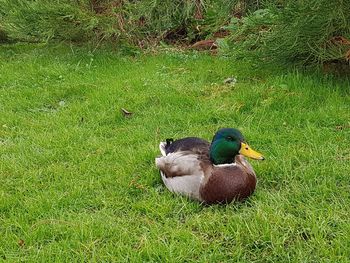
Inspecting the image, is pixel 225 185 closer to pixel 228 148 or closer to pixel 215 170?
pixel 215 170

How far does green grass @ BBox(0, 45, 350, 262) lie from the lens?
3268 mm

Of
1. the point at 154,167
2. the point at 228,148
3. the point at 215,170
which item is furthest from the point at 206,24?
the point at 215,170

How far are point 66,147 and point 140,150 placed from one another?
0.81m

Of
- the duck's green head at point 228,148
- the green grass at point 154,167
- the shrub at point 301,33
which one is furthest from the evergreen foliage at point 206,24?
the duck's green head at point 228,148

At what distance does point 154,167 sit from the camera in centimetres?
439

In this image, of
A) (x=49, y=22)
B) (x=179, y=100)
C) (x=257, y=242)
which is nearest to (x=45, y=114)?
(x=179, y=100)

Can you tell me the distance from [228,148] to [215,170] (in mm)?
204

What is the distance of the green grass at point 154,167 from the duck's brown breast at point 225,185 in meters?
0.08

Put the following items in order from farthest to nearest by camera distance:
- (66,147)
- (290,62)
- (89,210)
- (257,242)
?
(290,62), (66,147), (89,210), (257,242)

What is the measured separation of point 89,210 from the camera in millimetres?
3854

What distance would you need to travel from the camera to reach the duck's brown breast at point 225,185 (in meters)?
3.60

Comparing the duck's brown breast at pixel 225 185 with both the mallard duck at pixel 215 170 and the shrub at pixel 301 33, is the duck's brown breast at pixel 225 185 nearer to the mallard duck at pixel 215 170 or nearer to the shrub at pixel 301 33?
the mallard duck at pixel 215 170

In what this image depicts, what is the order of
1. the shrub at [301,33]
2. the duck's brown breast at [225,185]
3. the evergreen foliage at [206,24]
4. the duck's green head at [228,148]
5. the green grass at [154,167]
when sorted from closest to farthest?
1. the green grass at [154,167]
2. the duck's brown breast at [225,185]
3. the duck's green head at [228,148]
4. the shrub at [301,33]
5. the evergreen foliage at [206,24]

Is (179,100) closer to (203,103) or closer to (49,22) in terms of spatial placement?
(203,103)
